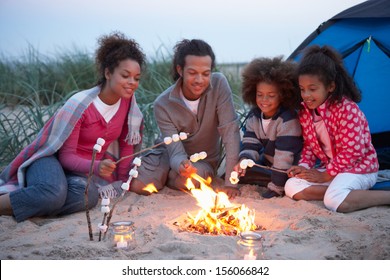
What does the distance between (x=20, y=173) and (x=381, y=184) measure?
7.23 feet

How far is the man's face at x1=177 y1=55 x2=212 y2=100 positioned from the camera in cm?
306

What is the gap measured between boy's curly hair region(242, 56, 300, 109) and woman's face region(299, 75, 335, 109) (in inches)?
5.2

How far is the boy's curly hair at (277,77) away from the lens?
10.00 feet

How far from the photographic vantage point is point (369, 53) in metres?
3.60

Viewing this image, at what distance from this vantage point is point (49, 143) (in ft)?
9.82

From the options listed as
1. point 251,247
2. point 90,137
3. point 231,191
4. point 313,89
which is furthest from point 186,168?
point 251,247

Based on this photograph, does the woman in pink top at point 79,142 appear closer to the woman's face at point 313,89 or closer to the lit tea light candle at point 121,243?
the lit tea light candle at point 121,243

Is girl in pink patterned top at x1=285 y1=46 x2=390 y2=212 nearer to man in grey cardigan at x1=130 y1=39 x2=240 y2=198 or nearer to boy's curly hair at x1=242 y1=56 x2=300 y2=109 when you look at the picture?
boy's curly hair at x1=242 y1=56 x2=300 y2=109

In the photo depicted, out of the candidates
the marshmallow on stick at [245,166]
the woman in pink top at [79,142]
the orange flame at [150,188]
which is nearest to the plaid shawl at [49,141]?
the woman in pink top at [79,142]

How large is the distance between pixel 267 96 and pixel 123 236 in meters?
1.33

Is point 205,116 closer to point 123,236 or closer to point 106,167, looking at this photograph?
point 106,167

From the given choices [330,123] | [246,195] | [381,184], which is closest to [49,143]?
[246,195]
